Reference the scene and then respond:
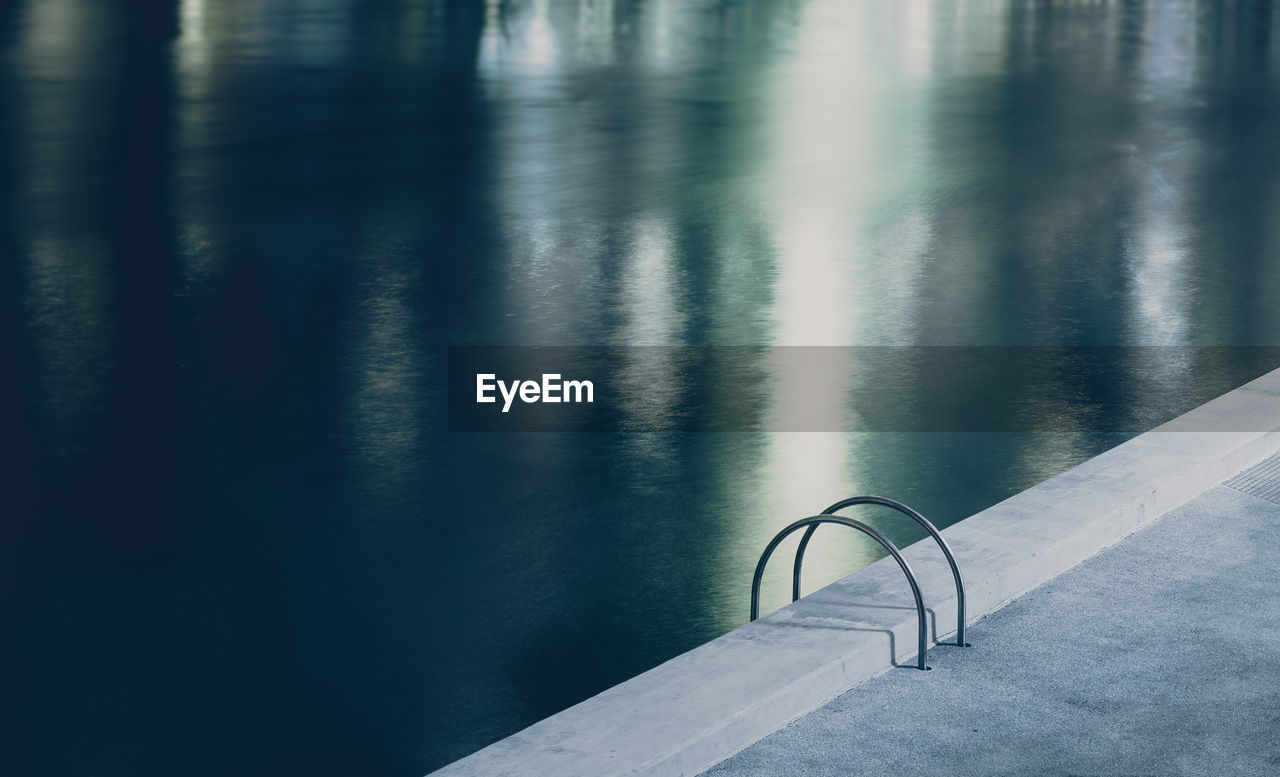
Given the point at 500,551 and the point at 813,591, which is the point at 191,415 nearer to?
the point at 500,551

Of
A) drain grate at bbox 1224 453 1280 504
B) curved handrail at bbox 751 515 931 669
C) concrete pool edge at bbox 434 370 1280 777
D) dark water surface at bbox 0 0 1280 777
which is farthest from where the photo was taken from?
drain grate at bbox 1224 453 1280 504

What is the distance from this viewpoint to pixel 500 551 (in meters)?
6.91

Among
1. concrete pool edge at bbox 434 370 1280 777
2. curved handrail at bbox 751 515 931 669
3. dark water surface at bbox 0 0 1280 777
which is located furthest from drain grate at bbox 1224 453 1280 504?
curved handrail at bbox 751 515 931 669

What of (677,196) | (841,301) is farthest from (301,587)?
(677,196)

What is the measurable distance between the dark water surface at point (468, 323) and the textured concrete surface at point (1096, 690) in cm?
99

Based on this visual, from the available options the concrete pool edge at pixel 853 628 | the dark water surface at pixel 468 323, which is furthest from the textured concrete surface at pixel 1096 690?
the dark water surface at pixel 468 323

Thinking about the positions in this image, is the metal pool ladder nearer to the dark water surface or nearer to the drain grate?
the dark water surface

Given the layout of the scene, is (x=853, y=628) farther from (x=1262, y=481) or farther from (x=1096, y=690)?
(x=1262, y=481)

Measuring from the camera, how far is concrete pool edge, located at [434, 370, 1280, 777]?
4848mm

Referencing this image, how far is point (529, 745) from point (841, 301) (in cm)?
645

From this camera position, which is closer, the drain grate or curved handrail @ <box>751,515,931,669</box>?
curved handrail @ <box>751,515,931,669</box>

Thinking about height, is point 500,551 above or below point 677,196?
below

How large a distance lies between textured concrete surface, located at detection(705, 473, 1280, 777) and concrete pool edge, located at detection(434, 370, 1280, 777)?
8 centimetres

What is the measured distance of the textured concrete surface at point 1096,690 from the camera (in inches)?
195
